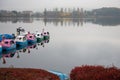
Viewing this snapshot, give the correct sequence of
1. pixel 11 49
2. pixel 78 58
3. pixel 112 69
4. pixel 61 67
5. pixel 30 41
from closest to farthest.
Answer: pixel 112 69, pixel 61 67, pixel 78 58, pixel 11 49, pixel 30 41

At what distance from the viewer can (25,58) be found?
46.2 metres

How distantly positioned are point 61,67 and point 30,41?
3213 cm

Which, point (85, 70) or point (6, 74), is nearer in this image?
point (85, 70)

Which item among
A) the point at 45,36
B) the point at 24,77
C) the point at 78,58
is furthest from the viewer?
the point at 45,36

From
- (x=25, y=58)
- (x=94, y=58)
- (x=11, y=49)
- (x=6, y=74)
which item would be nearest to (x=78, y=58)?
(x=94, y=58)

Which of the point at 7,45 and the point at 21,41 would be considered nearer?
the point at 7,45

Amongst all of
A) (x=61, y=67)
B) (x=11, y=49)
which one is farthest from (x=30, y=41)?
(x=61, y=67)

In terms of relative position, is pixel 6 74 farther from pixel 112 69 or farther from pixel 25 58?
pixel 25 58

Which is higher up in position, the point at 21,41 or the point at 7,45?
the point at 7,45

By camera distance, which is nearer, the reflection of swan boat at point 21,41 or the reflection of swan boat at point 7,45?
the reflection of swan boat at point 7,45

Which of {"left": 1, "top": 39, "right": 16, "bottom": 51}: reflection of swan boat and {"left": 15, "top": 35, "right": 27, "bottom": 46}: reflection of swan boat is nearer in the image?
{"left": 1, "top": 39, "right": 16, "bottom": 51}: reflection of swan boat

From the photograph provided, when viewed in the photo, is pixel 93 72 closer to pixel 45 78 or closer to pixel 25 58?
pixel 45 78

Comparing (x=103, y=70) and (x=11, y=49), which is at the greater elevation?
(x=103, y=70)

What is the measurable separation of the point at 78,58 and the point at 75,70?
34.4 meters
